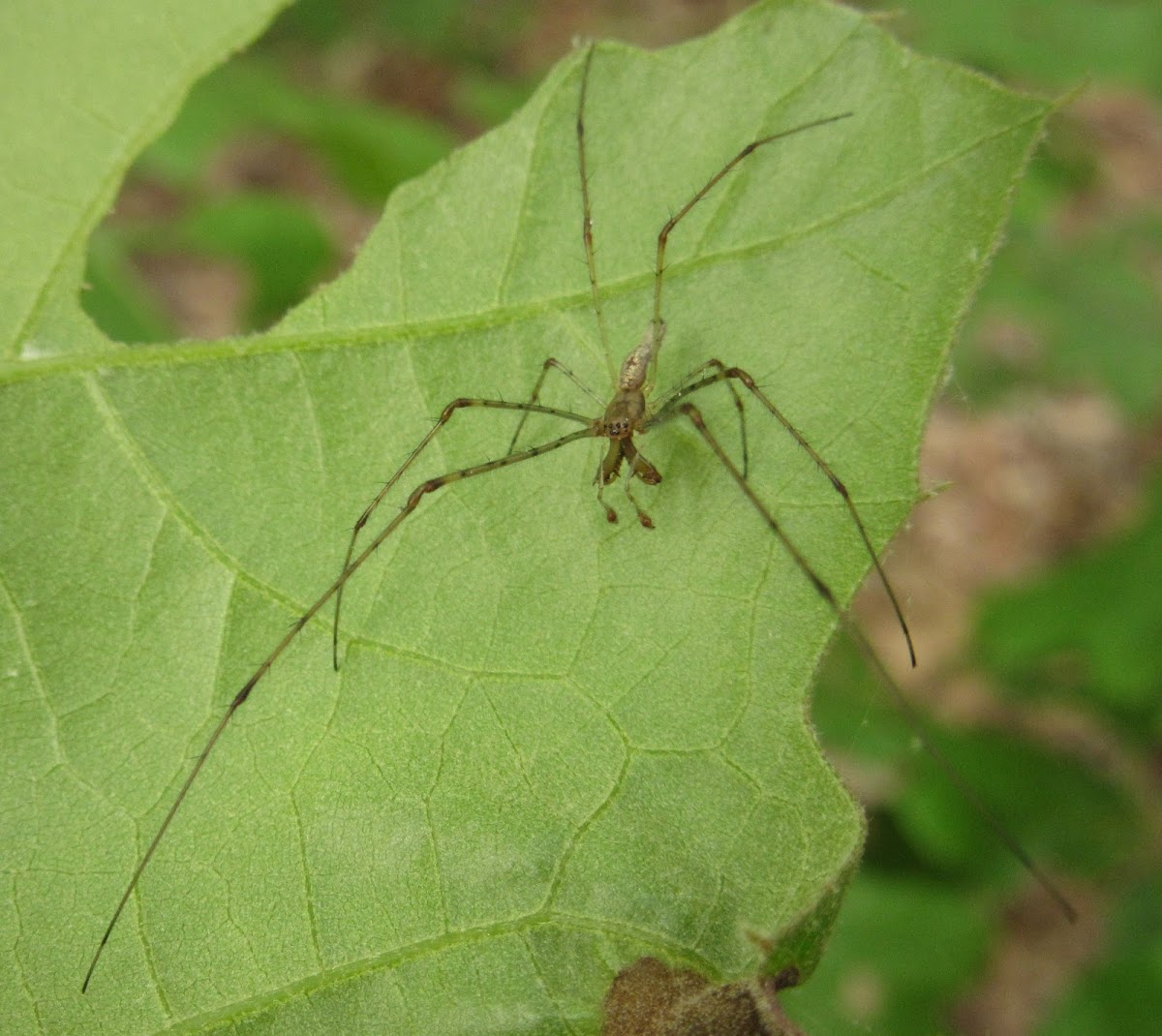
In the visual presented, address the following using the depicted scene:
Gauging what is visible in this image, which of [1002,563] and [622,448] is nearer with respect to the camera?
[622,448]

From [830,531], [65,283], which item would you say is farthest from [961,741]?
[65,283]

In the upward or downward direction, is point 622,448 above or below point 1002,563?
above

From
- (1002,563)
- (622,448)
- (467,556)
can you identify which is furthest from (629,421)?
(1002,563)

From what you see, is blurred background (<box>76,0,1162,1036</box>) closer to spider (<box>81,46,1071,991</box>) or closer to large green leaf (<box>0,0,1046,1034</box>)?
large green leaf (<box>0,0,1046,1034</box>)

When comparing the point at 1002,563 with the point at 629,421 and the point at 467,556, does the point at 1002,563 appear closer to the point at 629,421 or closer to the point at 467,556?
the point at 629,421

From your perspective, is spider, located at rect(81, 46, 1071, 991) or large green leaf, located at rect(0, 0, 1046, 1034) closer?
large green leaf, located at rect(0, 0, 1046, 1034)

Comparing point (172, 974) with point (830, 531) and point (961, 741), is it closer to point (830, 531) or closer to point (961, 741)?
point (830, 531)

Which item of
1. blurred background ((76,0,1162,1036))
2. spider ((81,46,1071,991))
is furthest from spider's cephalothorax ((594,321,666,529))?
blurred background ((76,0,1162,1036))
